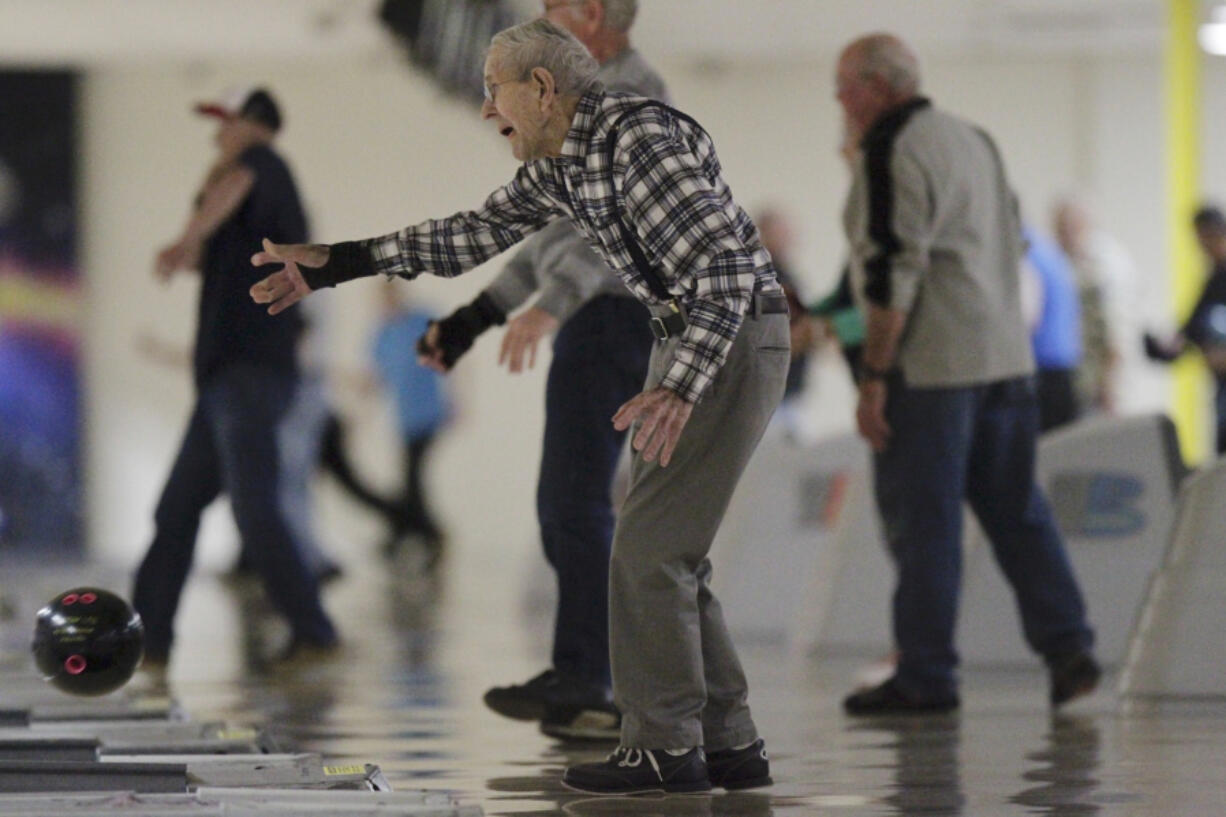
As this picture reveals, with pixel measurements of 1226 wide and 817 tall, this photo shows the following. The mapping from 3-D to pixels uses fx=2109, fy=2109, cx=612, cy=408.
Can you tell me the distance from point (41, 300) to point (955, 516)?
11850mm

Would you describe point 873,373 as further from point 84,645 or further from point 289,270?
point 84,645

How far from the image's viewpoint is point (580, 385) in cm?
418

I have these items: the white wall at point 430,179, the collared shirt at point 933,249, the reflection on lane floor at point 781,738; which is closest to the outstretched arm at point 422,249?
the reflection on lane floor at point 781,738

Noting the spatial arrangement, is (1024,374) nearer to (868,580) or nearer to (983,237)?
(983,237)

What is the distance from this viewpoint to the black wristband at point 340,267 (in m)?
3.49

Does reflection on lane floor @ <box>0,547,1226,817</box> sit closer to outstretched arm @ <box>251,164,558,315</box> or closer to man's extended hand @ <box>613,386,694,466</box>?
man's extended hand @ <box>613,386,694,466</box>

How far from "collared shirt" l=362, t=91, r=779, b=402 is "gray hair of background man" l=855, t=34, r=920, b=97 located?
154 centimetres

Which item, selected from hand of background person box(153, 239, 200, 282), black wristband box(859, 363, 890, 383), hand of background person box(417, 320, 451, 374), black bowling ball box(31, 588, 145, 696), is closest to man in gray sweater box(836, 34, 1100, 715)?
black wristband box(859, 363, 890, 383)

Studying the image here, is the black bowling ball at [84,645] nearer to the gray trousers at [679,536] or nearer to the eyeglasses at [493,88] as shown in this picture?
the gray trousers at [679,536]

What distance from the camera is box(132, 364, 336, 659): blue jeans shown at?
18.0 ft

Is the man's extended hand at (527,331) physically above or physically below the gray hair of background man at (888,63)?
below

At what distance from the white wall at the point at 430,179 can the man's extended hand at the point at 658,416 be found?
12281 mm

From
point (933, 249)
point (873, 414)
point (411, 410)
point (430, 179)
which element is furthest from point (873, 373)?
point (430, 179)

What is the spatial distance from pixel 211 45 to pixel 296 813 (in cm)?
1292
